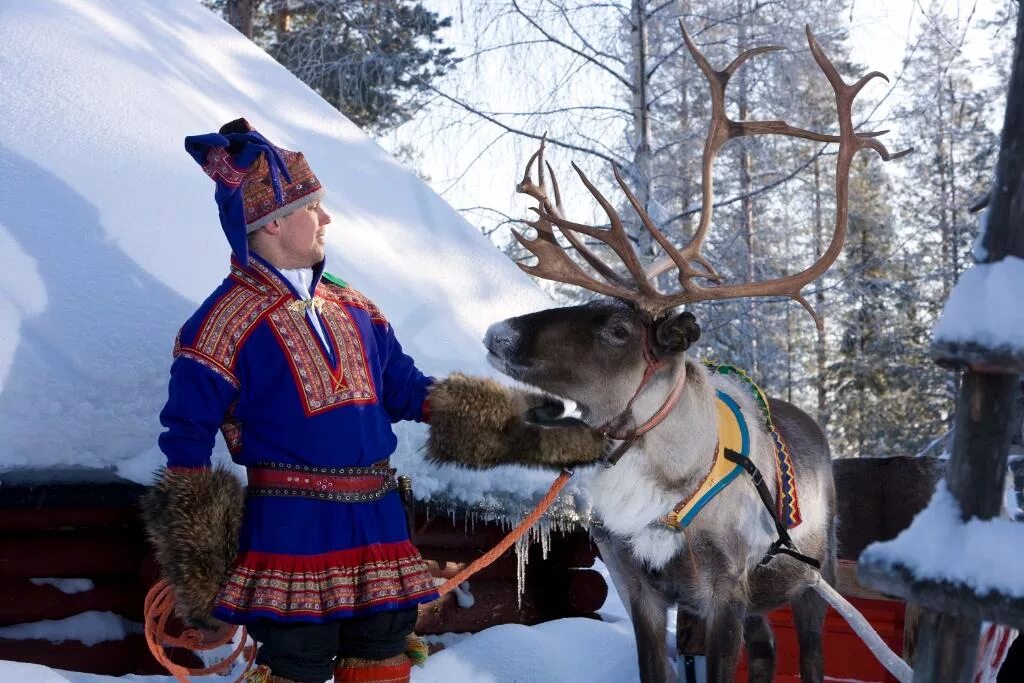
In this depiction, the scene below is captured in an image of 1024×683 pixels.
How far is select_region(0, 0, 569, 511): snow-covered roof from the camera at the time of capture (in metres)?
3.22

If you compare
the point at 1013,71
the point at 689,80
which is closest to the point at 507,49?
the point at 689,80

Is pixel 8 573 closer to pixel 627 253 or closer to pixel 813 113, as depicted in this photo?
pixel 627 253

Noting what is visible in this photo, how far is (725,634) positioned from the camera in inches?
120

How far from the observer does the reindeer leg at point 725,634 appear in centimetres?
304

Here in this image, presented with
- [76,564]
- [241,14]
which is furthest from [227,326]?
[241,14]

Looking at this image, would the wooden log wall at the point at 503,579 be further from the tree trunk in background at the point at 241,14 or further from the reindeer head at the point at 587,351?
the tree trunk in background at the point at 241,14

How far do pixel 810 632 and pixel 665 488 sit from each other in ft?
4.02

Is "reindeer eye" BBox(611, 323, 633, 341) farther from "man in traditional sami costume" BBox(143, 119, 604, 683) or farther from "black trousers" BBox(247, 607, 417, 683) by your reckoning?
"black trousers" BBox(247, 607, 417, 683)

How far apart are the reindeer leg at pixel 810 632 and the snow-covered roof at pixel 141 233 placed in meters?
1.09

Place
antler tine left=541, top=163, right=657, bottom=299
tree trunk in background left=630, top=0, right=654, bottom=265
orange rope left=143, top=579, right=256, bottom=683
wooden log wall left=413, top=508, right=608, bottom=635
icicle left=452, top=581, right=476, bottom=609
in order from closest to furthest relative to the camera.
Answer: orange rope left=143, top=579, right=256, bottom=683 < antler tine left=541, top=163, right=657, bottom=299 < wooden log wall left=413, top=508, right=608, bottom=635 < icicle left=452, top=581, right=476, bottom=609 < tree trunk in background left=630, top=0, right=654, bottom=265

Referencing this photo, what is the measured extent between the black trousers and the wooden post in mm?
1484

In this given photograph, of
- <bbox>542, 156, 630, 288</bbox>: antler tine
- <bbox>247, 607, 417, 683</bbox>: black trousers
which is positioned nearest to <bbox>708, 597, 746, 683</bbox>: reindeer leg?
<bbox>247, 607, 417, 683</bbox>: black trousers

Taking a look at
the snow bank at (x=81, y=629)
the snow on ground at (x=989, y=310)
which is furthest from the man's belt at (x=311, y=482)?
→ the snow on ground at (x=989, y=310)

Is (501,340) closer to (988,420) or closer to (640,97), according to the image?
(988,420)
